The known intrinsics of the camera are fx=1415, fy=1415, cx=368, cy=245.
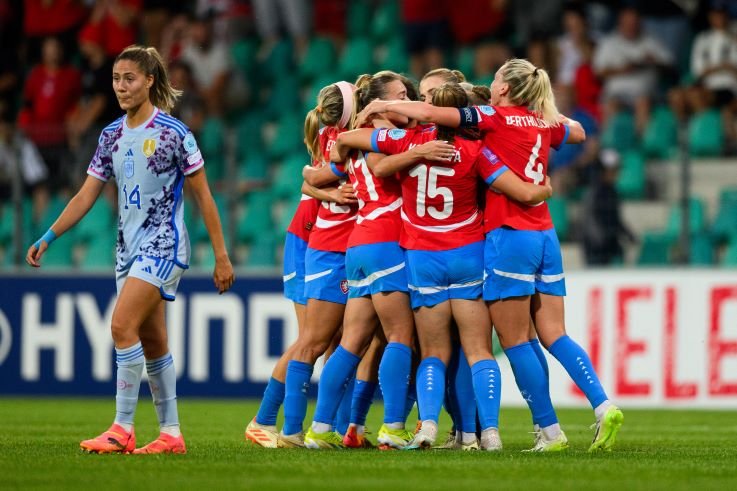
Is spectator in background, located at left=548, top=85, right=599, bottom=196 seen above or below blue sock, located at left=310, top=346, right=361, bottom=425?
above

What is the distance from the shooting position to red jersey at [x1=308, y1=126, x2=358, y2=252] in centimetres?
821

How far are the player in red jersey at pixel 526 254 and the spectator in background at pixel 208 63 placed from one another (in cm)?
902

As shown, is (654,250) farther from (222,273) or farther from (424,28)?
(222,273)

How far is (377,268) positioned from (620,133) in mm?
7281

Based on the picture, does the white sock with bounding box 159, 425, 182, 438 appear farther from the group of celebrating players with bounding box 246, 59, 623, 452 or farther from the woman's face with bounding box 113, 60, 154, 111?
the woman's face with bounding box 113, 60, 154, 111

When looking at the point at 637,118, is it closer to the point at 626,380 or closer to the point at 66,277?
the point at 626,380

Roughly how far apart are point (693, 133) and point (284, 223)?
169 inches

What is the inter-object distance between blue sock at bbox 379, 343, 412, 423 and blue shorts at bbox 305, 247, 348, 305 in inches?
19.0

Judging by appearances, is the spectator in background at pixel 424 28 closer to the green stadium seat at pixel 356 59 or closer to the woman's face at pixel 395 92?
the green stadium seat at pixel 356 59

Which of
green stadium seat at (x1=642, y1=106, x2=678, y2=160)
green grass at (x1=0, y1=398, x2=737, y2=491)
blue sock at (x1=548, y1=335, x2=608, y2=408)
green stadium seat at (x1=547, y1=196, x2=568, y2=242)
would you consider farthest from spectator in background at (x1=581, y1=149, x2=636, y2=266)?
blue sock at (x1=548, y1=335, x2=608, y2=408)

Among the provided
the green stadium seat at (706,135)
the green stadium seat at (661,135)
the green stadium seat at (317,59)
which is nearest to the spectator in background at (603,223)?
the green stadium seat at (661,135)

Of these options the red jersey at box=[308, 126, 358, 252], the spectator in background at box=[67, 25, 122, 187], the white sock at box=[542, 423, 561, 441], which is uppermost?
the spectator in background at box=[67, 25, 122, 187]

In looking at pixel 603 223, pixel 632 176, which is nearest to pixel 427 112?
pixel 603 223

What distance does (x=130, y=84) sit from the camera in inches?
294
